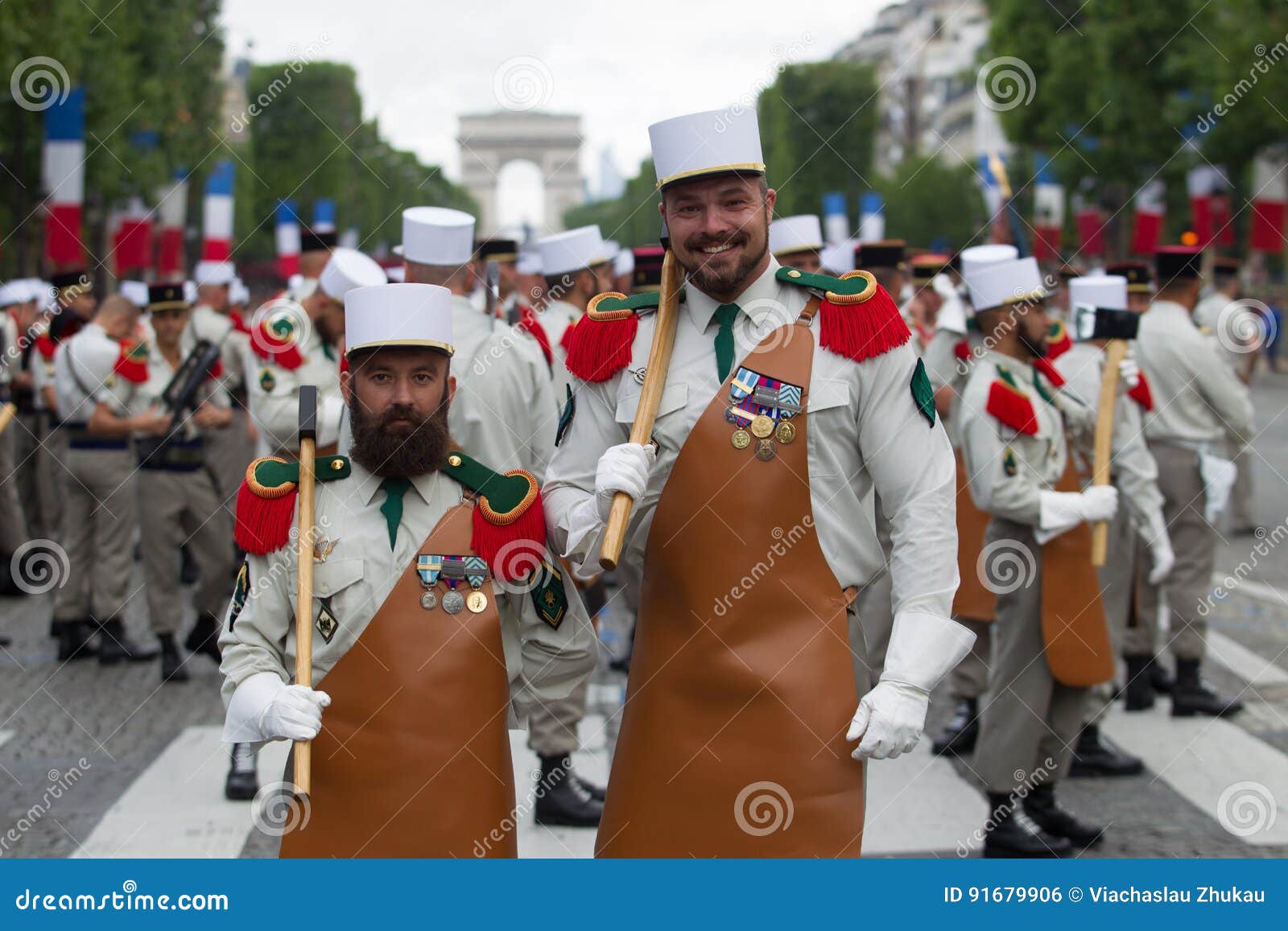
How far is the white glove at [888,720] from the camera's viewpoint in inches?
132

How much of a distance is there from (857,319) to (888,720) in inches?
33.5

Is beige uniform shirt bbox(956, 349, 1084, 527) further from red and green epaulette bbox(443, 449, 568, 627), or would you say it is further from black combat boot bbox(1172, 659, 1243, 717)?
red and green epaulette bbox(443, 449, 568, 627)

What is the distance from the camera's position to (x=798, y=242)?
28.7 ft

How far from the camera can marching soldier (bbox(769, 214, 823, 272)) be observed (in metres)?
8.27

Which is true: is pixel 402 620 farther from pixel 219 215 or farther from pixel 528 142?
pixel 528 142


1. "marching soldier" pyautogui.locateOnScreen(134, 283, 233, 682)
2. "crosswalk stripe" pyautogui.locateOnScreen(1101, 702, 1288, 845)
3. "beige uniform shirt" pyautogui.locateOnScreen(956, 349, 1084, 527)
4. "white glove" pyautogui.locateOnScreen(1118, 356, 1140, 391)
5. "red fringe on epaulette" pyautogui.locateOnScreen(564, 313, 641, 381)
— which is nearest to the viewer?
"red fringe on epaulette" pyautogui.locateOnScreen(564, 313, 641, 381)

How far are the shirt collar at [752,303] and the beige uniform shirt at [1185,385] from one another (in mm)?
5345

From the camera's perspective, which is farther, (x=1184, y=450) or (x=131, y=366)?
(x=131, y=366)

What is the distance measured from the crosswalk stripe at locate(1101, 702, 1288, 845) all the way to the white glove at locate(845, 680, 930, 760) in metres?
3.47

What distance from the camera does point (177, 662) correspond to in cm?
939

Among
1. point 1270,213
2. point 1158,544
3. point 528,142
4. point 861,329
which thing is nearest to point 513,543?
point 861,329

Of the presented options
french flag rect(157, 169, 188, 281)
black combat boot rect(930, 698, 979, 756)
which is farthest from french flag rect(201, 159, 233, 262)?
black combat boot rect(930, 698, 979, 756)

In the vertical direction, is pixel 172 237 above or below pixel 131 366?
above

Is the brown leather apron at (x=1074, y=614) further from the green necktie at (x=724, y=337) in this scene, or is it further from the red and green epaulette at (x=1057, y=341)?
the green necktie at (x=724, y=337)
